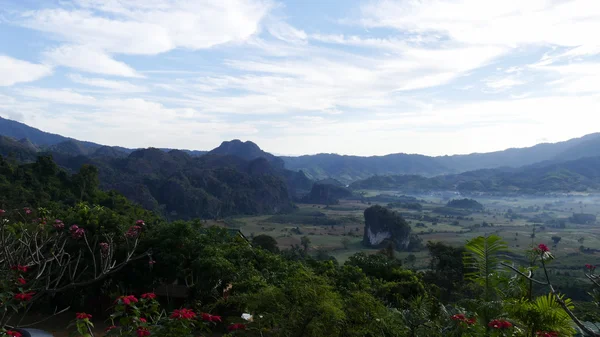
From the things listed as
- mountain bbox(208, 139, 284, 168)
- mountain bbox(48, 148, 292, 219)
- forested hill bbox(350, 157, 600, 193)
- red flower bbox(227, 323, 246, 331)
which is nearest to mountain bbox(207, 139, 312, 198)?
mountain bbox(208, 139, 284, 168)

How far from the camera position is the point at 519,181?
443 feet

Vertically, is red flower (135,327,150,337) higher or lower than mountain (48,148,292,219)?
higher

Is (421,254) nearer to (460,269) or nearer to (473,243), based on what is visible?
(460,269)

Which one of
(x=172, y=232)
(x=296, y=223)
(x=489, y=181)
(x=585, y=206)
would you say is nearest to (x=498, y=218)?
(x=585, y=206)

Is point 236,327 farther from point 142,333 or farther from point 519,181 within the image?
point 519,181

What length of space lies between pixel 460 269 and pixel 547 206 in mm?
101572

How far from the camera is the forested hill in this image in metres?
122

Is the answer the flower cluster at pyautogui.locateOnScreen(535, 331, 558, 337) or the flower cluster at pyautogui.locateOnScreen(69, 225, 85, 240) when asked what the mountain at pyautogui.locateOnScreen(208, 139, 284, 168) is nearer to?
the flower cluster at pyautogui.locateOnScreen(69, 225, 85, 240)

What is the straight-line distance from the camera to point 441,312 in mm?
4480

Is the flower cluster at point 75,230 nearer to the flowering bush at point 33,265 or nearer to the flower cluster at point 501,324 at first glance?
the flowering bush at point 33,265

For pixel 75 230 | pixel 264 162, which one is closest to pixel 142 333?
pixel 75 230

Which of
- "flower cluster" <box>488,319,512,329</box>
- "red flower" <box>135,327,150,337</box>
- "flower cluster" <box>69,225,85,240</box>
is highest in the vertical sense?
"flower cluster" <box>69,225,85,240</box>

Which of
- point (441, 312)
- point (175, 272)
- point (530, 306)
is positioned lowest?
point (175, 272)

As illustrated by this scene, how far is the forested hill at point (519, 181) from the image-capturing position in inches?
4820
